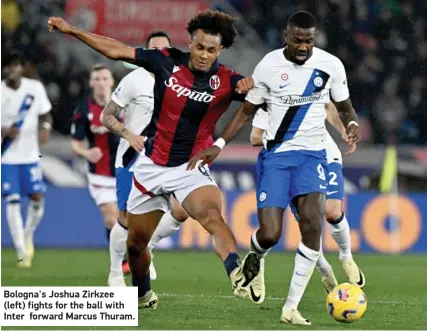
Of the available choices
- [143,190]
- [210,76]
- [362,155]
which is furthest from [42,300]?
[362,155]

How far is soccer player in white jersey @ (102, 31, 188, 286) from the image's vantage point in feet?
33.1

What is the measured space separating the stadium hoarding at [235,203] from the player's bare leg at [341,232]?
733 centimetres

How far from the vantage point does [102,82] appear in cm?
1263

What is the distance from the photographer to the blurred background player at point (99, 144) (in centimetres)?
1265

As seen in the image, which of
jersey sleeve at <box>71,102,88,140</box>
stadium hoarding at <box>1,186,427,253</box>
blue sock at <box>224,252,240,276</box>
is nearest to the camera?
blue sock at <box>224,252,240,276</box>

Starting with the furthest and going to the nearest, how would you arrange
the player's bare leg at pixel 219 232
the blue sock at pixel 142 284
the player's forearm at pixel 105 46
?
the blue sock at pixel 142 284, the player's forearm at pixel 105 46, the player's bare leg at pixel 219 232

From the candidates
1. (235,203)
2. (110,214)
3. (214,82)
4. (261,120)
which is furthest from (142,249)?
(235,203)

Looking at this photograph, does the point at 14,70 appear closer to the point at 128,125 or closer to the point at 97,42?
the point at 128,125

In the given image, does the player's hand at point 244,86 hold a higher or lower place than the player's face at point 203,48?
lower

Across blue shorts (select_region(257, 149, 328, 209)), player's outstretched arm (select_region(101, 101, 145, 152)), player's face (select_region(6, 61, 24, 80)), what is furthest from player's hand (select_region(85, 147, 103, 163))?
blue shorts (select_region(257, 149, 328, 209))

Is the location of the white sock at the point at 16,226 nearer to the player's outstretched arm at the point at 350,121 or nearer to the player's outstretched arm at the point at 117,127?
the player's outstretched arm at the point at 117,127

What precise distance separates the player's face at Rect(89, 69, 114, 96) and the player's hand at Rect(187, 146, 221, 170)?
4.45 meters

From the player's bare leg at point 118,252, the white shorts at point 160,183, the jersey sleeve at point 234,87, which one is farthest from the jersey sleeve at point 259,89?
the player's bare leg at point 118,252

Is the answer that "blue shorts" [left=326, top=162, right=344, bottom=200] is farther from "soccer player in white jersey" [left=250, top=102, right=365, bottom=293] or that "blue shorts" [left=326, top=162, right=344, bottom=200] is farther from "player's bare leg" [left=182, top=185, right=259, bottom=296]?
"player's bare leg" [left=182, top=185, right=259, bottom=296]
